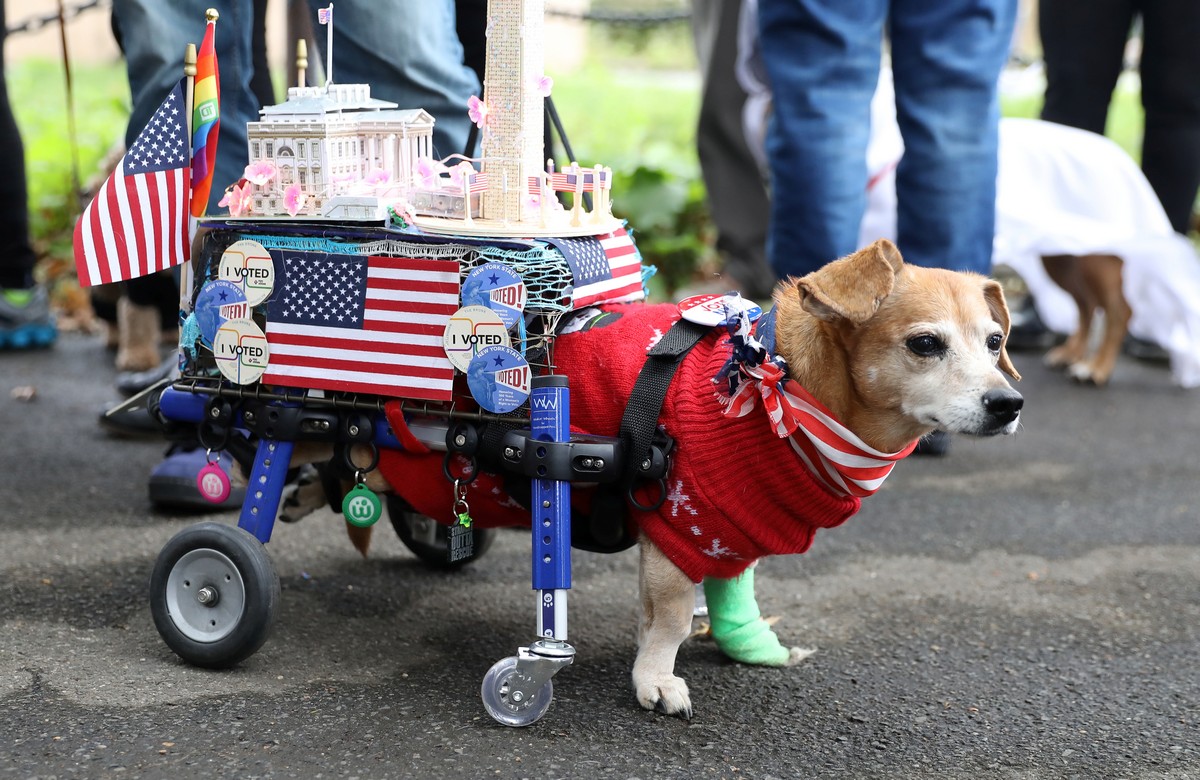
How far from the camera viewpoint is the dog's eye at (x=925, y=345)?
2043 mm

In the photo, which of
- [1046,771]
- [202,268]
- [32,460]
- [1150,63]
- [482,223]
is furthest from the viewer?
[1150,63]

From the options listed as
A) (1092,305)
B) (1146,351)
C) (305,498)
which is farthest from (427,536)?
(1146,351)

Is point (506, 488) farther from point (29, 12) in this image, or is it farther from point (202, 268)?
point (29, 12)

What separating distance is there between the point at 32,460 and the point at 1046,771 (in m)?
2.80

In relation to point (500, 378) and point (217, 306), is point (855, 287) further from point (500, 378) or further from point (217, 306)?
point (217, 306)

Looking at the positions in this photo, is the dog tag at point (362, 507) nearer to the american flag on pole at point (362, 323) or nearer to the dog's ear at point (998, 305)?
the american flag on pole at point (362, 323)

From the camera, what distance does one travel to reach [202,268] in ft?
7.64

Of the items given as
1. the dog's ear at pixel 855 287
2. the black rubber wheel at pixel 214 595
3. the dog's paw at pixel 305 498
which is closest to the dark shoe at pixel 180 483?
the dog's paw at pixel 305 498

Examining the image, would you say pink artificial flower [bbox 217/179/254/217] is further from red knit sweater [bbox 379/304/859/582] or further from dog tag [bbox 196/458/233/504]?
red knit sweater [bbox 379/304/859/582]

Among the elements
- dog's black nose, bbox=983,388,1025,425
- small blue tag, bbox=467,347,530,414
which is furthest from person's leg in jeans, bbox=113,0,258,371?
dog's black nose, bbox=983,388,1025,425

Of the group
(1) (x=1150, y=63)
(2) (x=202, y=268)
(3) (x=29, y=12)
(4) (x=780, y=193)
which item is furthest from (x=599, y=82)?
(2) (x=202, y=268)

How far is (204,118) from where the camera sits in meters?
2.21

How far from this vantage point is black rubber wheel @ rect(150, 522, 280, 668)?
218 cm

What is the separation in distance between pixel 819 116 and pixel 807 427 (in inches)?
68.6
